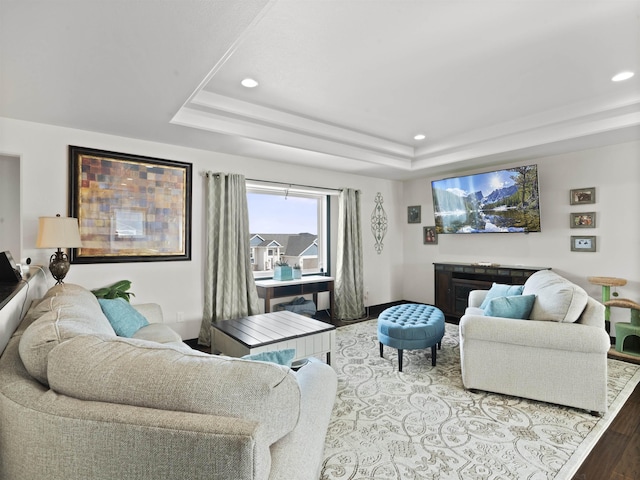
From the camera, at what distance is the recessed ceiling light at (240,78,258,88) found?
107 inches

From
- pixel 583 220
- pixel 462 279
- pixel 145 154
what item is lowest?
pixel 462 279

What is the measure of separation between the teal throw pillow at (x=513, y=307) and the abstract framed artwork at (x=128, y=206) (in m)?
3.21

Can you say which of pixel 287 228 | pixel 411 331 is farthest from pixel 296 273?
pixel 411 331

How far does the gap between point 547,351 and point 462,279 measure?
245 cm

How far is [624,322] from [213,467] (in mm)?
4666

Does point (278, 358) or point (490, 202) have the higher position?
point (490, 202)

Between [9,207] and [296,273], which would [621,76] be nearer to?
[296,273]

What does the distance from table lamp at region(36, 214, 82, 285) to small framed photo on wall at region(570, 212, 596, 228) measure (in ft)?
17.9

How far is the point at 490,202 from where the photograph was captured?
4609 millimetres

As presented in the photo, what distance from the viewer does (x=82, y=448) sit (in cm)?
85

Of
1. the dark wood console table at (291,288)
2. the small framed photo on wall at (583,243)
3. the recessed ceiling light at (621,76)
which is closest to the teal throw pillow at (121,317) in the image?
the dark wood console table at (291,288)

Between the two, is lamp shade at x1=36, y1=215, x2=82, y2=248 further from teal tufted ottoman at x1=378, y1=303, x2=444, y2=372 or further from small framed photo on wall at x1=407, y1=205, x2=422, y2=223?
small framed photo on wall at x1=407, y1=205, x2=422, y2=223

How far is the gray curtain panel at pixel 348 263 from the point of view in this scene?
5109 mm

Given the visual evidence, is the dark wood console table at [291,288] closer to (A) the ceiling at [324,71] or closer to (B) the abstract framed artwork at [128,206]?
(B) the abstract framed artwork at [128,206]
